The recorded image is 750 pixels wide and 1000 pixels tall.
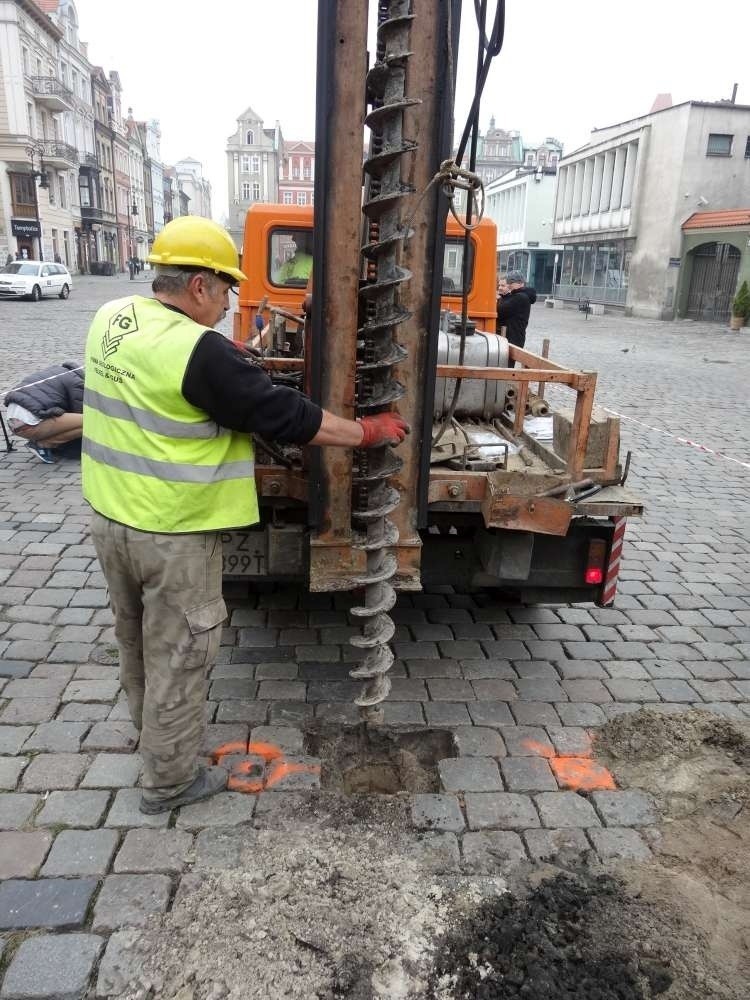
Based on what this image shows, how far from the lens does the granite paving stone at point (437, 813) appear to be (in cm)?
301

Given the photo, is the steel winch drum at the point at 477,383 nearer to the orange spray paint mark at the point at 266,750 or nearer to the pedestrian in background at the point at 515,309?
the orange spray paint mark at the point at 266,750

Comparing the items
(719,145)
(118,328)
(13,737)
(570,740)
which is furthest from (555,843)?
(719,145)

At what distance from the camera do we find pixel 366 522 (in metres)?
Result: 3.45

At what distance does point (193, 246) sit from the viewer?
8.86 feet

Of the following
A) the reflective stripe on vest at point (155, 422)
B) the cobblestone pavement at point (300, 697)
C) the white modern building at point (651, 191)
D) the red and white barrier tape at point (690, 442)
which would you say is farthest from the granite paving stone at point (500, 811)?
the white modern building at point (651, 191)

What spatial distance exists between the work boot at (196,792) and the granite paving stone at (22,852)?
361 millimetres

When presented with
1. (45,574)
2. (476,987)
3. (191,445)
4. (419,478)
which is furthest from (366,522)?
(45,574)

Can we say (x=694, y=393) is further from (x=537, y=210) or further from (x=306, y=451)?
(x=537, y=210)

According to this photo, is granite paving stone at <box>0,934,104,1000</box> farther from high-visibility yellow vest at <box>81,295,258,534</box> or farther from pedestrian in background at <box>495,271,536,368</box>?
pedestrian in background at <box>495,271,536,368</box>

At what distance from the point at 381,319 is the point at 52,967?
2400mm

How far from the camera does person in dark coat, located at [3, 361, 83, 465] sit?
23.1 ft

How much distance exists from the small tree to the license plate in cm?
2904

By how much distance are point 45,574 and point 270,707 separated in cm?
220

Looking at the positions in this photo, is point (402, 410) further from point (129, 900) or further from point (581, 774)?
point (129, 900)
